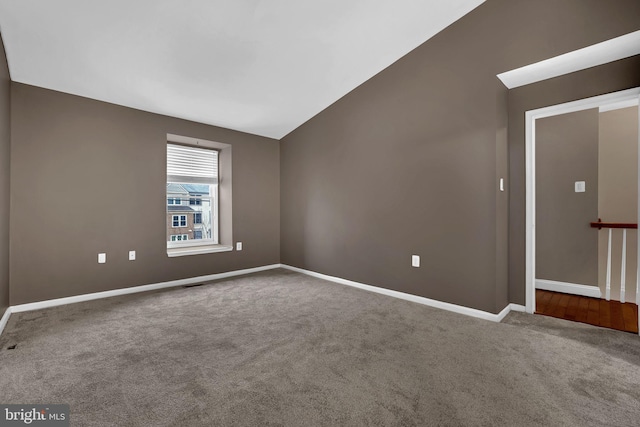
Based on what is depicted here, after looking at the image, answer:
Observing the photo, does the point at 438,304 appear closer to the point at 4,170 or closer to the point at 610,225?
the point at 610,225

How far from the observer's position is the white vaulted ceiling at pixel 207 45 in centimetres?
241

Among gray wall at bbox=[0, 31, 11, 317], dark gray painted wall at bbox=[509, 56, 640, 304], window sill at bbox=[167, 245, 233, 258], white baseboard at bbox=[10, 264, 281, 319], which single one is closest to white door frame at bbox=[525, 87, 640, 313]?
dark gray painted wall at bbox=[509, 56, 640, 304]

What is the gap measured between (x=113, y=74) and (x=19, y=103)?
1.00m

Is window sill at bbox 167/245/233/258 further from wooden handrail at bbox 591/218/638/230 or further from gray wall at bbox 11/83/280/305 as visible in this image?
wooden handrail at bbox 591/218/638/230

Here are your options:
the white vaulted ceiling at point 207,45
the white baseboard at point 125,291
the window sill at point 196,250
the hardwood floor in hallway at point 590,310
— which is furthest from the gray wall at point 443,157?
the window sill at point 196,250

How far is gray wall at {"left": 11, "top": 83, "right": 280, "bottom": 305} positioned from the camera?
121 inches

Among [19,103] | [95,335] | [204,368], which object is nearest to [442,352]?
[204,368]

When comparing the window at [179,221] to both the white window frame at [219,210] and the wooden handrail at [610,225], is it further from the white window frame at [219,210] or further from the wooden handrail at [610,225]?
the wooden handrail at [610,225]

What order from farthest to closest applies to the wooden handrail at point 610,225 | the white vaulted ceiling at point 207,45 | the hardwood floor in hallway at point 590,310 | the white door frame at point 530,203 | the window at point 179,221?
the window at point 179,221 → the wooden handrail at point 610,225 → the white door frame at point 530,203 → the hardwood floor in hallway at point 590,310 → the white vaulted ceiling at point 207,45

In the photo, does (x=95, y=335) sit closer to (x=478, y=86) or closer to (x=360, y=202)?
(x=360, y=202)

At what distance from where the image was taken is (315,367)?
6.53 ft

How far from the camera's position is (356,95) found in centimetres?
403

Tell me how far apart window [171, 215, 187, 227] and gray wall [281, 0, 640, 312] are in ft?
7.48

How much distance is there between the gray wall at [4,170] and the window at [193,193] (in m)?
1.72
